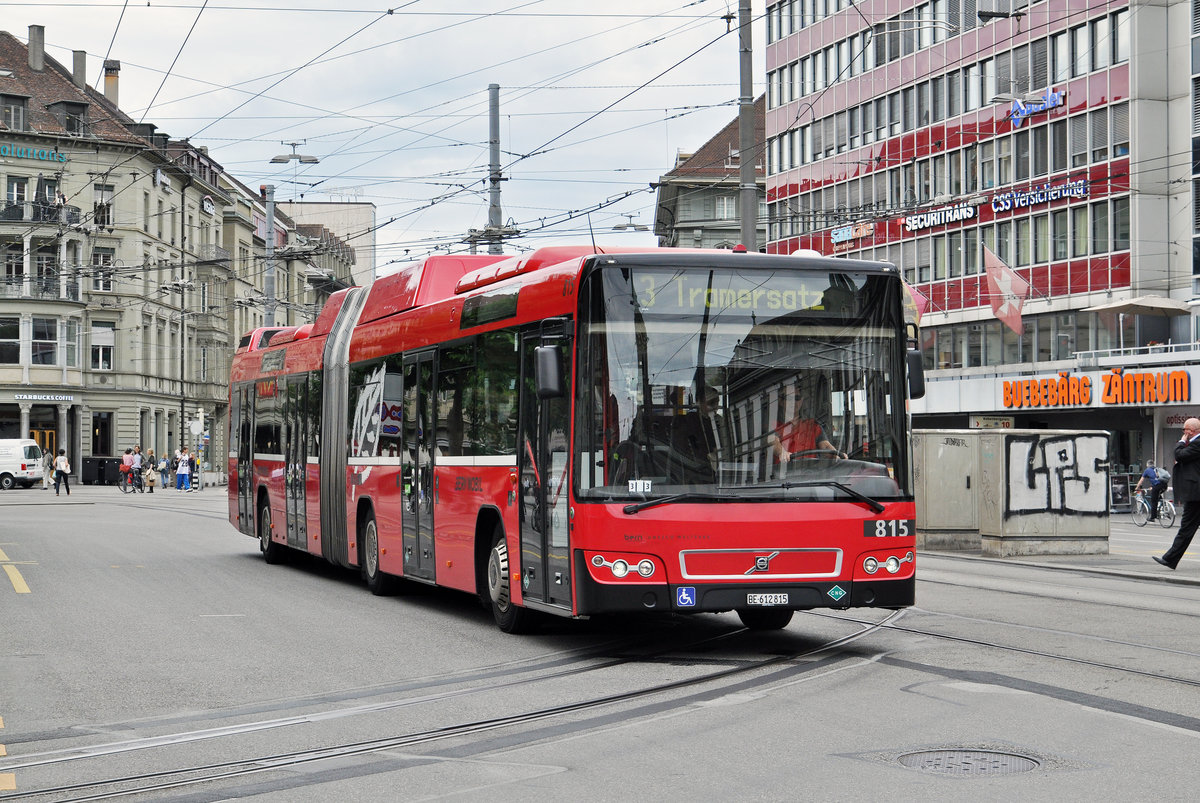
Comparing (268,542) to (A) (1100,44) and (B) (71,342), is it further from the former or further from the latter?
(B) (71,342)

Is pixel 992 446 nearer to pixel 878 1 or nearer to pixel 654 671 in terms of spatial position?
pixel 654 671

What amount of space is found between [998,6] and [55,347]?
1817 inches

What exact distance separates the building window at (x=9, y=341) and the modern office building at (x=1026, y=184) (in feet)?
119

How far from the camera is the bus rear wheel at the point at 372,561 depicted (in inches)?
636

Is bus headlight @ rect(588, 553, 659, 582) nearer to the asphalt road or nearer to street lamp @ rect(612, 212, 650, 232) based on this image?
the asphalt road

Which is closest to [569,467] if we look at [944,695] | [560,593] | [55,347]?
[560,593]

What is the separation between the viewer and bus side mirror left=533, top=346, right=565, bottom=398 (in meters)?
10.3

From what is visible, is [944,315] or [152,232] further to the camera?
[152,232]

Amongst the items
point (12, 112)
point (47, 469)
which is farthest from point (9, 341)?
point (12, 112)

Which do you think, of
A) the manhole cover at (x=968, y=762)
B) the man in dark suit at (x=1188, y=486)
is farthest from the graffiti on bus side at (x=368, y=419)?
the manhole cover at (x=968, y=762)

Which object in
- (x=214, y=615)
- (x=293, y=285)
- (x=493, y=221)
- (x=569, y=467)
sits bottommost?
(x=214, y=615)

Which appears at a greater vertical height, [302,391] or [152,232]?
[152,232]

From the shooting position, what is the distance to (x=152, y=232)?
80562 mm

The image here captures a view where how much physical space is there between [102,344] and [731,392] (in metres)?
71.4
